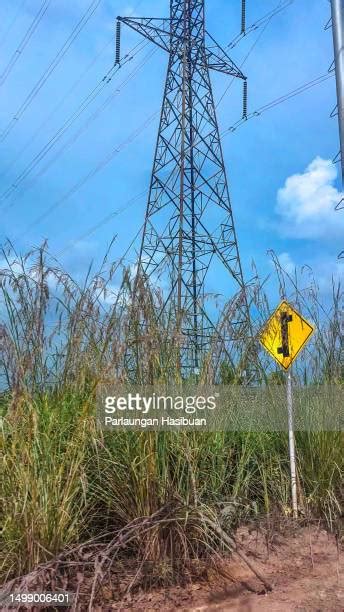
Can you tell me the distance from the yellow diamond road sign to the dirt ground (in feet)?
4.59

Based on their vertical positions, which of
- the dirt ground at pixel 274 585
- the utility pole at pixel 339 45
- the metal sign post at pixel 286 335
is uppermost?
the utility pole at pixel 339 45

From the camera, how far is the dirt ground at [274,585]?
3625mm

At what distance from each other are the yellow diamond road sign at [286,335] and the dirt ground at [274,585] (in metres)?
1.40

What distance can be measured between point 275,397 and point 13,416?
8.06ft

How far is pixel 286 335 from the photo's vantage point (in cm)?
519

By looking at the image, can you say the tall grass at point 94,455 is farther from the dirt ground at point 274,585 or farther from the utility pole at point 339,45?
the utility pole at point 339,45

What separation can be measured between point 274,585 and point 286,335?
2.02 meters

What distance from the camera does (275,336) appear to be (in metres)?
5.20

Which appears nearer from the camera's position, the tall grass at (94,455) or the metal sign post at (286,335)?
the tall grass at (94,455)

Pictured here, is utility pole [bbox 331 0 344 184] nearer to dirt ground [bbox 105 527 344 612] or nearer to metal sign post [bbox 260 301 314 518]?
metal sign post [bbox 260 301 314 518]

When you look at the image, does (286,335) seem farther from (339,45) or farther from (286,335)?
(339,45)

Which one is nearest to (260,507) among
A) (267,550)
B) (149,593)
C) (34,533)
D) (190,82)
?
(267,550)

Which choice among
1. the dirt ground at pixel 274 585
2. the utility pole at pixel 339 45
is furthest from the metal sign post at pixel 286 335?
the utility pole at pixel 339 45

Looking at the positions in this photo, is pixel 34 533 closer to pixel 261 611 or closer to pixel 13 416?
pixel 13 416
